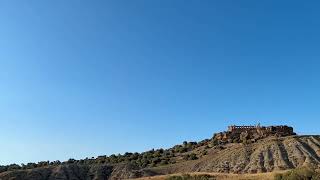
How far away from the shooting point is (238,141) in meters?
116

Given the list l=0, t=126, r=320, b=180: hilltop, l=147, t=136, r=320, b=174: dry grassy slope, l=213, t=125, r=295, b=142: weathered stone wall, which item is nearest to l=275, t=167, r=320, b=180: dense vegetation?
l=0, t=126, r=320, b=180: hilltop

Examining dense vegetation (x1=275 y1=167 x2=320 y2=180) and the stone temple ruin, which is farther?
the stone temple ruin

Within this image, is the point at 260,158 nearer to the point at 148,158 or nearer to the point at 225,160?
the point at 225,160

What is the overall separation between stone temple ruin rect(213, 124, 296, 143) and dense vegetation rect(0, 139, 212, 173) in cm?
431

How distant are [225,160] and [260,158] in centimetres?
715

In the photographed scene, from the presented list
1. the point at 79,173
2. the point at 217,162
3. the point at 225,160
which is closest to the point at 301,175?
the point at 225,160

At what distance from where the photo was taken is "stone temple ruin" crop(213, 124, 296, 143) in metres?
116

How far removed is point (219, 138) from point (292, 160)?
43.0m

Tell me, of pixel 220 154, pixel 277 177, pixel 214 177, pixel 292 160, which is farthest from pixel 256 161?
pixel 277 177

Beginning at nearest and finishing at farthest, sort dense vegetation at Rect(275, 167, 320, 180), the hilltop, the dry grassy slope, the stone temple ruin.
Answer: dense vegetation at Rect(275, 167, 320, 180), the dry grassy slope, the hilltop, the stone temple ruin

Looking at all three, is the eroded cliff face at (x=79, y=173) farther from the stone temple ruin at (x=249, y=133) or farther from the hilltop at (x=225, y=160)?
the stone temple ruin at (x=249, y=133)

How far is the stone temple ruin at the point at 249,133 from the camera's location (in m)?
116

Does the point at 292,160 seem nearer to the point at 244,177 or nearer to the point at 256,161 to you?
the point at 256,161

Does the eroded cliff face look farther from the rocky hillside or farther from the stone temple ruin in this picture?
the stone temple ruin
